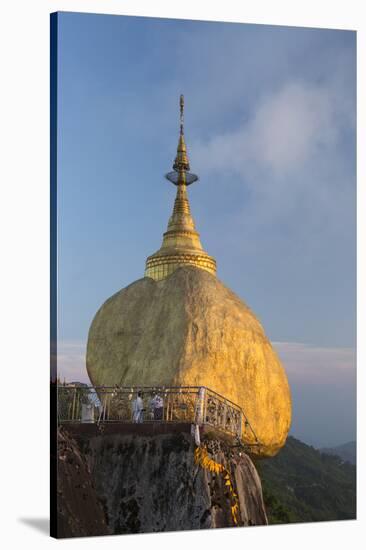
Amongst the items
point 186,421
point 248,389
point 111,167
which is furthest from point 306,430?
point 111,167

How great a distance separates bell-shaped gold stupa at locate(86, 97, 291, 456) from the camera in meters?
18.1

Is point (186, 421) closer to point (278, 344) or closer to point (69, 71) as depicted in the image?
point (278, 344)

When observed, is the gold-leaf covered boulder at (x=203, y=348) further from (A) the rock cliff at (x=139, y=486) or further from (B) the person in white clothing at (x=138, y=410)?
(A) the rock cliff at (x=139, y=486)

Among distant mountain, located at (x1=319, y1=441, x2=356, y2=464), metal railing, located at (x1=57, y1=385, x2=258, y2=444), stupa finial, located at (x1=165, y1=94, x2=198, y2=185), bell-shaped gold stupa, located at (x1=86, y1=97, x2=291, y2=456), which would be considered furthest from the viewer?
distant mountain, located at (x1=319, y1=441, x2=356, y2=464)

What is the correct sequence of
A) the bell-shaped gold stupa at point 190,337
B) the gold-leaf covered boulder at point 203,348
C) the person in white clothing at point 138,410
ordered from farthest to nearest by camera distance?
the gold-leaf covered boulder at point 203,348 → the bell-shaped gold stupa at point 190,337 → the person in white clothing at point 138,410

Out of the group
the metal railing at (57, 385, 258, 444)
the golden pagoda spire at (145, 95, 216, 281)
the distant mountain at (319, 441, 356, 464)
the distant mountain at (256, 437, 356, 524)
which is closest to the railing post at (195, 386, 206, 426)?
the metal railing at (57, 385, 258, 444)

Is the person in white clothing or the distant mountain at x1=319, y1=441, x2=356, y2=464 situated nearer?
the person in white clothing

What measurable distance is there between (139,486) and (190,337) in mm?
2803

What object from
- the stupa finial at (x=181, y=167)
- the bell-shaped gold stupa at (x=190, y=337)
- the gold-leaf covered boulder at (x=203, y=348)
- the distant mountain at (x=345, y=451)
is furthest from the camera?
the distant mountain at (x=345, y=451)

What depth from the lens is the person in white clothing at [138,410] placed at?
17.3 metres

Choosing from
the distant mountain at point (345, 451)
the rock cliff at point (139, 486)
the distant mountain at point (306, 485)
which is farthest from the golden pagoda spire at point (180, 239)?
the distant mountain at point (345, 451)

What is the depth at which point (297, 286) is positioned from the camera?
1852cm

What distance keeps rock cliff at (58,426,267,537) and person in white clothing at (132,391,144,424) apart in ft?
0.73

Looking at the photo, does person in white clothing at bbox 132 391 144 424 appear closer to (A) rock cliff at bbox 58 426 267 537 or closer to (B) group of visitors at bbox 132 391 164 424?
(B) group of visitors at bbox 132 391 164 424
